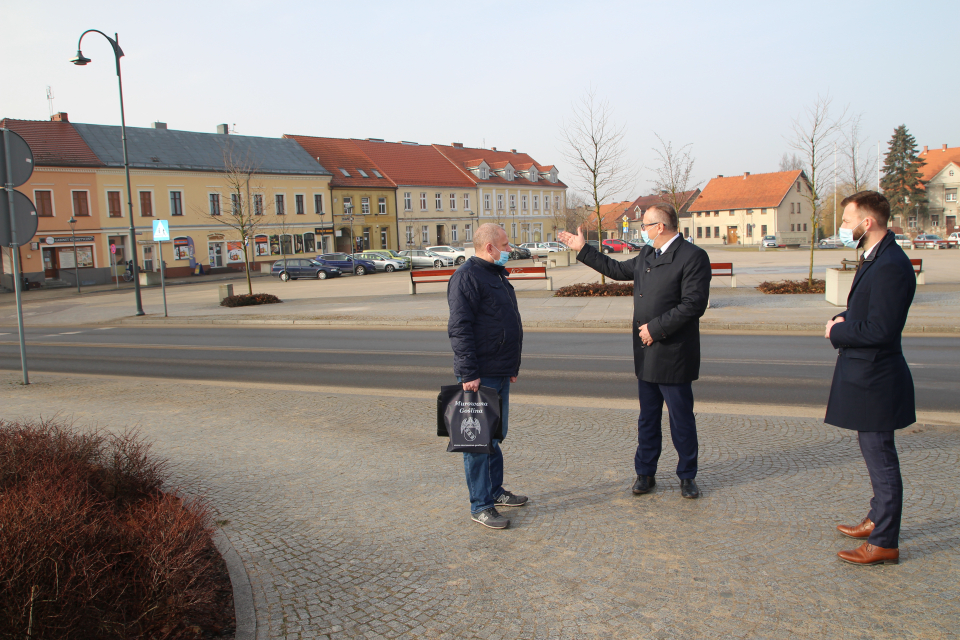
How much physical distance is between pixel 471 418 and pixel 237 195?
31.4 meters

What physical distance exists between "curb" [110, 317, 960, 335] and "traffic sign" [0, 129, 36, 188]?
997 centimetres

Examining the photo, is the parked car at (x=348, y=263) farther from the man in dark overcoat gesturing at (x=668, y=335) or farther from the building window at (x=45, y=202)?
the man in dark overcoat gesturing at (x=668, y=335)

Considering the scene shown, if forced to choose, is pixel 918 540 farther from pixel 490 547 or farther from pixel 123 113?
pixel 123 113

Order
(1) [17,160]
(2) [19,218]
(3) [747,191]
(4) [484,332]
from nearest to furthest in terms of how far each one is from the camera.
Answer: (4) [484,332] → (1) [17,160] → (2) [19,218] → (3) [747,191]

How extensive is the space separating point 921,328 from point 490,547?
43.0ft

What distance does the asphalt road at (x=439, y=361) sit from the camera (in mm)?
8719

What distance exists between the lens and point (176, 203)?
171 ft

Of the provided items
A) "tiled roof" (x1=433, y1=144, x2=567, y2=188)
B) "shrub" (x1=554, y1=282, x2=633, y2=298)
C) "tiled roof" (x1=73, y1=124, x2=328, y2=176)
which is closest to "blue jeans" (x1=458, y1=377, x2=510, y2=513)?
"shrub" (x1=554, y1=282, x2=633, y2=298)

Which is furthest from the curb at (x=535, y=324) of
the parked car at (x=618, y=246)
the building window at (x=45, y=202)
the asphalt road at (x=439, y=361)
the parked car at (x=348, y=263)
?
the parked car at (x=618, y=246)

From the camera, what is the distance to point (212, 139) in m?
56.9

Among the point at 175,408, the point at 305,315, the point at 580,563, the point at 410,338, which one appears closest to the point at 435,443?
the point at 580,563

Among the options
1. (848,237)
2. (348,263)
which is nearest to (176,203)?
(348,263)

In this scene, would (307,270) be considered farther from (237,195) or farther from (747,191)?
(747,191)

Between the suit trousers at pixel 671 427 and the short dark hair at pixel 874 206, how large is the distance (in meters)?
1.53
